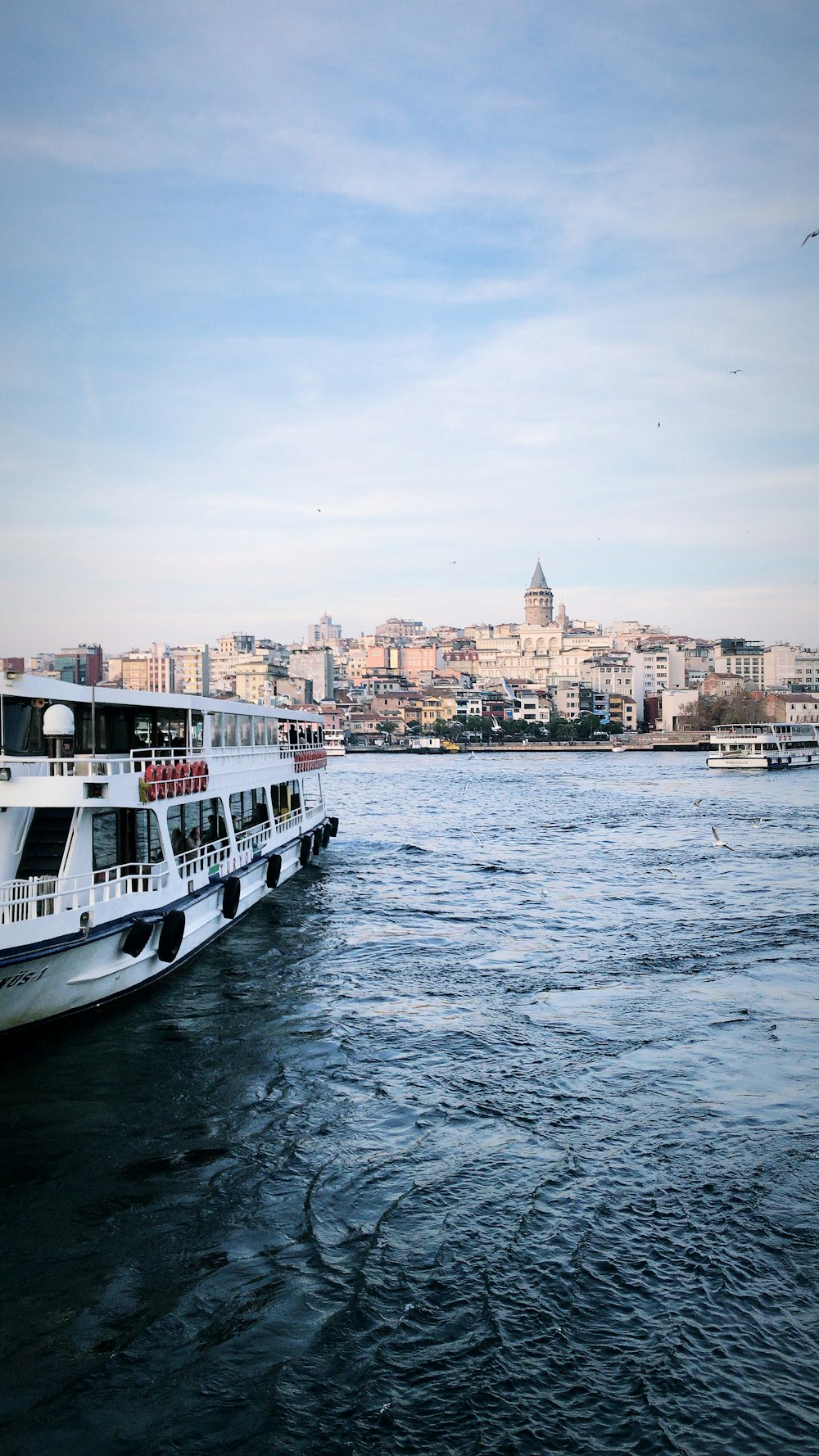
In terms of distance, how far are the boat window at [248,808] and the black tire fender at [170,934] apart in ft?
17.7

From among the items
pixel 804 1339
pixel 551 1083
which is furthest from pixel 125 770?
pixel 804 1339

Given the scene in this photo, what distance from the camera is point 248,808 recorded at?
20672mm

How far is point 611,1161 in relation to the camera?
29.0 ft

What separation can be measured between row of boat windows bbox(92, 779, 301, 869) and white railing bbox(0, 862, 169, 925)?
17cm

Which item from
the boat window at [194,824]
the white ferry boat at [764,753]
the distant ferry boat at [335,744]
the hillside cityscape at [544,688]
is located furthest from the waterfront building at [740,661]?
the boat window at [194,824]

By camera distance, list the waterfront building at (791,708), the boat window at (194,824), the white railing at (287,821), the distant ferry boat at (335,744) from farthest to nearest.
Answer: the waterfront building at (791,708) → the distant ferry boat at (335,744) → the white railing at (287,821) → the boat window at (194,824)

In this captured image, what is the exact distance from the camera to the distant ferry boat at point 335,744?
11406 centimetres

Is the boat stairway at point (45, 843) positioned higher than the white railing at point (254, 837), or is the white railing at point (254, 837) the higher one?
the boat stairway at point (45, 843)

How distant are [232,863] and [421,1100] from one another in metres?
7.97

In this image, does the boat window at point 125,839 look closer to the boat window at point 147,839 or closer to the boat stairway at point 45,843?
the boat window at point 147,839

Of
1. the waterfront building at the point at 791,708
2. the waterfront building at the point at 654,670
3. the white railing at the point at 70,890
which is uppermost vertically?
the waterfront building at the point at 654,670

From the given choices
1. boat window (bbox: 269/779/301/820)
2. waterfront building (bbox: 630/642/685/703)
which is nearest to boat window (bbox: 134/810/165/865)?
boat window (bbox: 269/779/301/820)

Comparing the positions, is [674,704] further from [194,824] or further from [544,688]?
[194,824]

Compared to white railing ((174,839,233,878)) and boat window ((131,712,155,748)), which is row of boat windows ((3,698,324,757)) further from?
white railing ((174,839,233,878))
